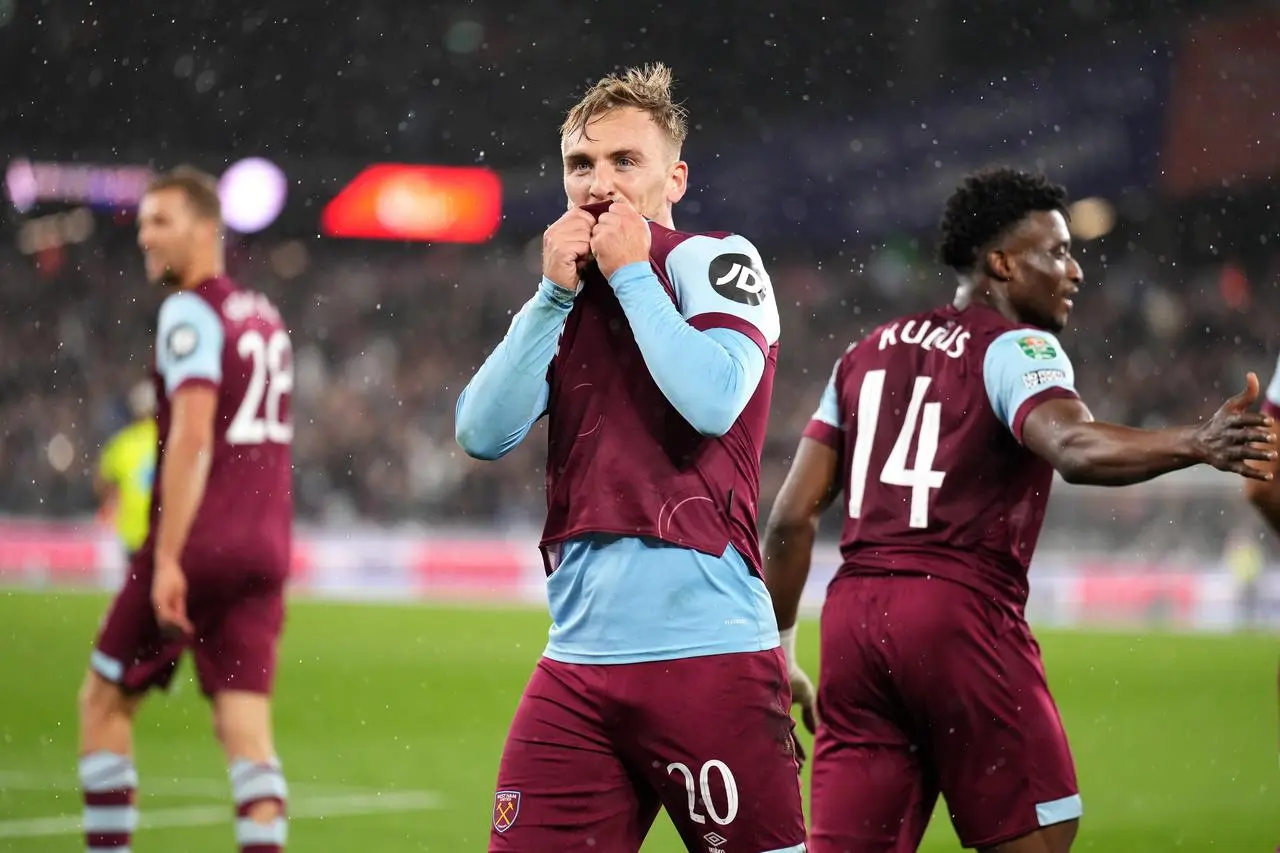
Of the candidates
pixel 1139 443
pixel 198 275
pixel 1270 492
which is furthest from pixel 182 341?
pixel 1270 492

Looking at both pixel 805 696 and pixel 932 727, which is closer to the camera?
pixel 932 727

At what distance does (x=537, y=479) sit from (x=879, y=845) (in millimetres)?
21568

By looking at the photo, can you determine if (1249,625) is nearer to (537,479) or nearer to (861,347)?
(537,479)

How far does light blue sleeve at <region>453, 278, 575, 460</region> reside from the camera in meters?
2.93

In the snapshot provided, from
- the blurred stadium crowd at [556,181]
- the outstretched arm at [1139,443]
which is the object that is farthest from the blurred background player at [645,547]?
the blurred stadium crowd at [556,181]

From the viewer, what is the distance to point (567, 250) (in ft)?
9.57

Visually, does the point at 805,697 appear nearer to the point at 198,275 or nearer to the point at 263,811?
the point at 263,811

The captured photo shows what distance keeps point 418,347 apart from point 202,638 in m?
24.0

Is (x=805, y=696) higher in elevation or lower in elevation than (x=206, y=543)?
lower

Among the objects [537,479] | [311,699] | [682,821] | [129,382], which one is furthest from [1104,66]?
[682,821]

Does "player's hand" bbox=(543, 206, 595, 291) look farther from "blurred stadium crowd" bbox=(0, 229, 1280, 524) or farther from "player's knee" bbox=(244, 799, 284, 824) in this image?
"blurred stadium crowd" bbox=(0, 229, 1280, 524)

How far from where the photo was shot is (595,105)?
3125 millimetres

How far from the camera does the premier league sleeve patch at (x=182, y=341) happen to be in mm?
5254

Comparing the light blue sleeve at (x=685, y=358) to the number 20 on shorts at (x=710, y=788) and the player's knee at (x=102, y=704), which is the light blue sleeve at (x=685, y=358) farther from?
the player's knee at (x=102, y=704)
